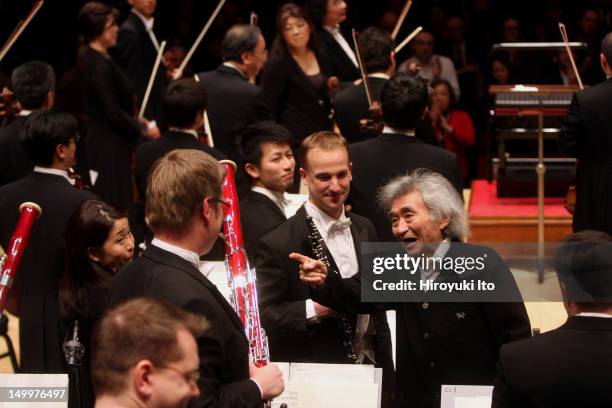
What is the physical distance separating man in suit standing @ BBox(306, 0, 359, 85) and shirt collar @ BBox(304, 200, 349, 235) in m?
3.44

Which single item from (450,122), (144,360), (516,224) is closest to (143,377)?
(144,360)

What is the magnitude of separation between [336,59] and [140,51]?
1.27 meters

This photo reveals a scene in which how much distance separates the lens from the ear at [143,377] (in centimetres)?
222

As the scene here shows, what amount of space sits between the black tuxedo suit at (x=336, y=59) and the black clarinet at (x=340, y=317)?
3.73 m

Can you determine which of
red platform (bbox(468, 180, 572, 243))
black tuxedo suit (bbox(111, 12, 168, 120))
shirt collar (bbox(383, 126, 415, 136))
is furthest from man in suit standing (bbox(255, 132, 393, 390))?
black tuxedo suit (bbox(111, 12, 168, 120))

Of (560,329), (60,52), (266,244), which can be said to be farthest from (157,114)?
(560,329)

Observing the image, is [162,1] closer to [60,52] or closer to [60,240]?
[60,52]

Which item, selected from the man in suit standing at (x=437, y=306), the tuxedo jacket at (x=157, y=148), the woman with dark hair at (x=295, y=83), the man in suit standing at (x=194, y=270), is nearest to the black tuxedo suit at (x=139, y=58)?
the woman with dark hair at (x=295, y=83)

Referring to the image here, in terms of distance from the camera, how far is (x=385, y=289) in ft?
11.2

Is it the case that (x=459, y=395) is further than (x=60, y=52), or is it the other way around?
(x=60, y=52)

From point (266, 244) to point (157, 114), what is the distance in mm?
4105

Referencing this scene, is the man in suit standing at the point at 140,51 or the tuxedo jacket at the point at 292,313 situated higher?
the man in suit standing at the point at 140,51

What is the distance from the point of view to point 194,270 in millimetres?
2838

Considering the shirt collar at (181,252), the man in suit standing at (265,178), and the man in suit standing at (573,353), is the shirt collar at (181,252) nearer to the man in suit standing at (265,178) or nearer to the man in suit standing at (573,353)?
the man in suit standing at (573,353)
